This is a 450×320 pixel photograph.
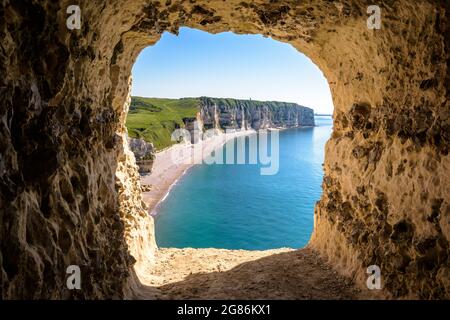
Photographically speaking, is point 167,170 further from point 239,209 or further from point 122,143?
point 122,143

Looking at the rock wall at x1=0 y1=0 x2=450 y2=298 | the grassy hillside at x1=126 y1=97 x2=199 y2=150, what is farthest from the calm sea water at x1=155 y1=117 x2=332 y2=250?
the rock wall at x1=0 y1=0 x2=450 y2=298

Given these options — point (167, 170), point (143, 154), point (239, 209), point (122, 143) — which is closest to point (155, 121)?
point (167, 170)

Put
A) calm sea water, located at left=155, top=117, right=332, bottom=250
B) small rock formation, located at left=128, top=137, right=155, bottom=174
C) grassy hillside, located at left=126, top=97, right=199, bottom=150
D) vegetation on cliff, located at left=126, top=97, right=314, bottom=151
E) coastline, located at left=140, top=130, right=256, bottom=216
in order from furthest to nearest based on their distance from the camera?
vegetation on cliff, located at left=126, top=97, right=314, bottom=151 < grassy hillside, located at left=126, top=97, right=199, bottom=150 < small rock formation, located at left=128, top=137, right=155, bottom=174 < coastline, located at left=140, top=130, right=256, bottom=216 < calm sea water, located at left=155, top=117, right=332, bottom=250

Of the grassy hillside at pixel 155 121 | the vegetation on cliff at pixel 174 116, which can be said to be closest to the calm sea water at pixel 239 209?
the grassy hillside at pixel 155 121

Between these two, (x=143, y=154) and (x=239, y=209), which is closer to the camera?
(x=239, y=209)

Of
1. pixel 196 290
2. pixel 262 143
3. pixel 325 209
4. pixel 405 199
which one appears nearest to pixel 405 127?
pixel 405 199

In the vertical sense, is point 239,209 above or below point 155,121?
below

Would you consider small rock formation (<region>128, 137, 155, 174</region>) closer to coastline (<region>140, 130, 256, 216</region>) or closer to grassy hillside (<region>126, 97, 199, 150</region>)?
coastline (<region>140, 130, 256, 216</region>)
